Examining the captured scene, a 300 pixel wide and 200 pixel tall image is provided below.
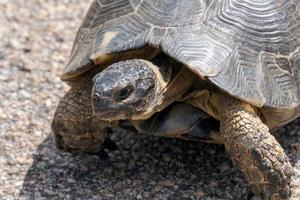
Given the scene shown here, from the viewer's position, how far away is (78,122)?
14.7ft

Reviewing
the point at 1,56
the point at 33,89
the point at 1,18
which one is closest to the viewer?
the point at 33,89

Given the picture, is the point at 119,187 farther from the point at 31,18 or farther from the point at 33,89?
the point at 31,18

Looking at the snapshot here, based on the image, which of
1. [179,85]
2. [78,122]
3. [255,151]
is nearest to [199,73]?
[179,85]

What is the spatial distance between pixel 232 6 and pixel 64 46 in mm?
2352

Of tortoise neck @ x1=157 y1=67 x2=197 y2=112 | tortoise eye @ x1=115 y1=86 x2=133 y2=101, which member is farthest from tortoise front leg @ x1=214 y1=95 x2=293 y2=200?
tortoise eye @ x1=115 y1=86 x2=133 y2=101

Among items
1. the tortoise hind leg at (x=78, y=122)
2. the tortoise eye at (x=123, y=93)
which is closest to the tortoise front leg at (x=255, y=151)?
the tortoise eye at (x=123, y=93)

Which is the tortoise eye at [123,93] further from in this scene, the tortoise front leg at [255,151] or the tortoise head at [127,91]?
the tortoise front leg at [255,151]

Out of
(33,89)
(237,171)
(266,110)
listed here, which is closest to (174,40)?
(266,110)

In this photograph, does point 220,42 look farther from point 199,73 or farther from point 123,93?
point 123,93

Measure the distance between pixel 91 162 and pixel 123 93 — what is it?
1.06m

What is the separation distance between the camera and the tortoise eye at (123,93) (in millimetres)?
3848

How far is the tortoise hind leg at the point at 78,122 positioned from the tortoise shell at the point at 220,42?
155 millimetres

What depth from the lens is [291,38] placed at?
4453 millimetres

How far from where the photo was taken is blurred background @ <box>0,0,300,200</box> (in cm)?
446
